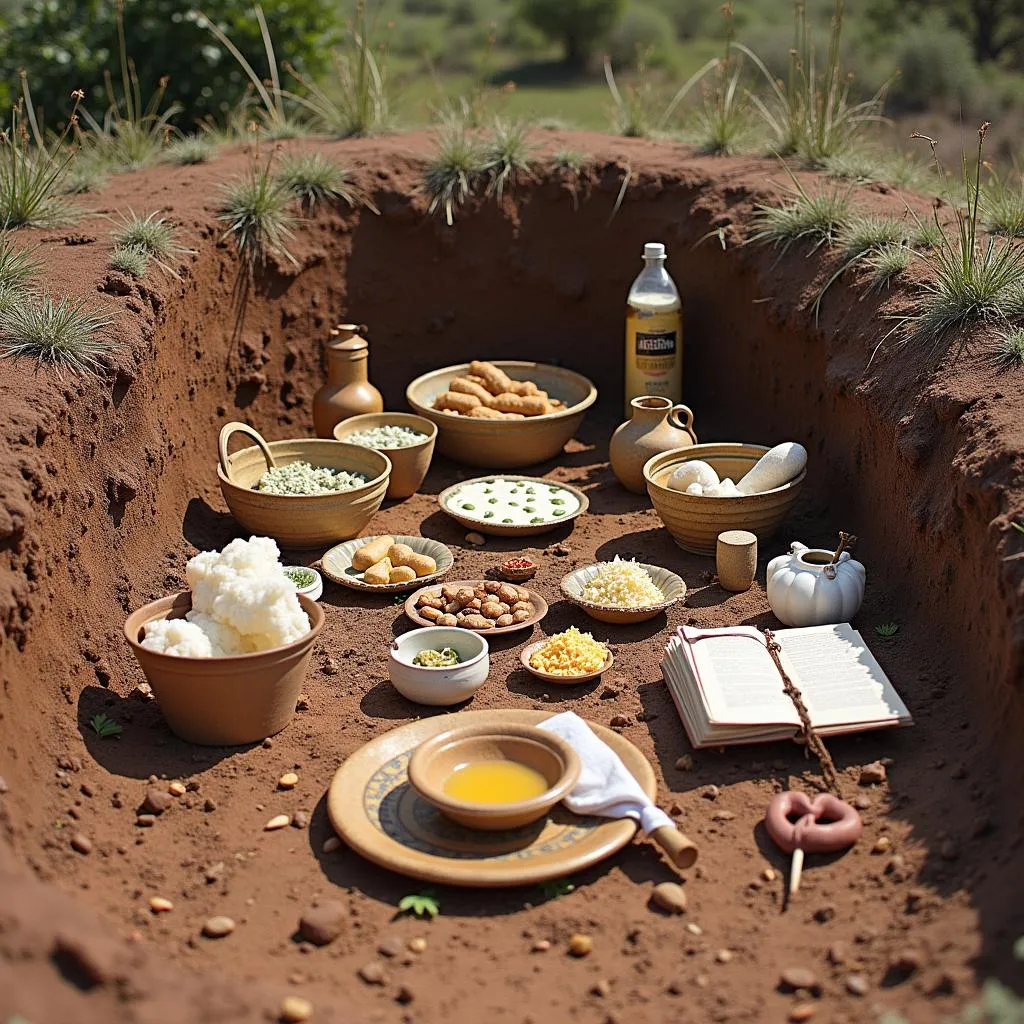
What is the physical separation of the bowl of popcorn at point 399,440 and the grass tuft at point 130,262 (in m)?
1.34

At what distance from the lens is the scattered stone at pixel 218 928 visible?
3.88 metres

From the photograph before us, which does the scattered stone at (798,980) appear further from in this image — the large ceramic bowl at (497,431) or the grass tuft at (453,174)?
the grass tuft at (453,174)

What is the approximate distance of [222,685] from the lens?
4672 millimetres

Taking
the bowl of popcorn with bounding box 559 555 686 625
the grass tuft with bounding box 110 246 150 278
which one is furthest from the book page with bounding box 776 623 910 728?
the grass tuft with bounding box 110 246 150 278

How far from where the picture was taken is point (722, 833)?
4.34 metres

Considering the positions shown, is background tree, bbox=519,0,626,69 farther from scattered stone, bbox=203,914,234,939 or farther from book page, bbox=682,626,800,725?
scattered stone, bbox=203,914,234,939

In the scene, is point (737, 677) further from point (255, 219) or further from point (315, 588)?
point (255, 219)

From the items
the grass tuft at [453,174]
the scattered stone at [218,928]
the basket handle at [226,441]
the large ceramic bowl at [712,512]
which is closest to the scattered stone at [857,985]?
the scattered stone at [218,928]

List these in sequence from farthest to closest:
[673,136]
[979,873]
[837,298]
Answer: [673,136], [837,298], [979,873]

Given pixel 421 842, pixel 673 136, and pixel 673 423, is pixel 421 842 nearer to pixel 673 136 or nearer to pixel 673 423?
pixel 673 423

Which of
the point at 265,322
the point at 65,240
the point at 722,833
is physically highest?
the point at 65,240

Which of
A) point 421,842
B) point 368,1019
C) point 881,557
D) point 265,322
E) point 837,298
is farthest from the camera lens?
point 265,322

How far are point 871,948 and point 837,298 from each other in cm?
398

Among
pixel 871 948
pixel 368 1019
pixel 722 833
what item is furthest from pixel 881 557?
pixel 368 1019
